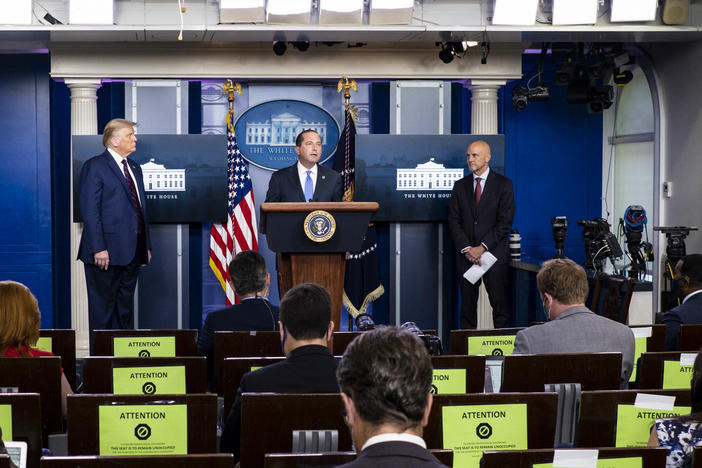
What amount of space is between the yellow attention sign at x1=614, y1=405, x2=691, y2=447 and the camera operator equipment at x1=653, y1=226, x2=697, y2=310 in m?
4.05

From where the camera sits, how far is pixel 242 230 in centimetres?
708

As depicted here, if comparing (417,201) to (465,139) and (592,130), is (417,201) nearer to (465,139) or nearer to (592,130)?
(465,139)

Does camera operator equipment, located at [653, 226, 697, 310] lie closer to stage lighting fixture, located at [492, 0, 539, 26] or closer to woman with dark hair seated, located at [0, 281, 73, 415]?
stage lighting fixture, located at [492, 0, 539, 26]

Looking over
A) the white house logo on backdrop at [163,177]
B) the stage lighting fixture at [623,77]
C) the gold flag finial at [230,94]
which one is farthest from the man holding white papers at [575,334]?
the stage lighting fixture at [623,77]

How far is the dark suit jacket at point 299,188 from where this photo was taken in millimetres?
5953

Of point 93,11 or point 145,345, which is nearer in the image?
point 145,345

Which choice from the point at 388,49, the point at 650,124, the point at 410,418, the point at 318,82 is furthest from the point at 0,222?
the point at 410,418

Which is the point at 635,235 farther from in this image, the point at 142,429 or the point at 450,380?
the point at 142,429

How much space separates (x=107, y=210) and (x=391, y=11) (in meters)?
2.29

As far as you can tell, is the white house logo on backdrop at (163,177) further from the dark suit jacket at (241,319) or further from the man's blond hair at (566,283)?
the man's blond hair at (566,283)

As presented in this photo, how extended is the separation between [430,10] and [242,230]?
7.21 ft

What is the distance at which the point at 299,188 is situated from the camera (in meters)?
6.03

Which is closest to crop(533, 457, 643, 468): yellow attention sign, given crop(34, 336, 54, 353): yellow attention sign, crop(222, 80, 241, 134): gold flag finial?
crop(34, 336, 54, 353): yellow attention sign

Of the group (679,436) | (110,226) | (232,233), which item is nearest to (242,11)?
(110,226)
